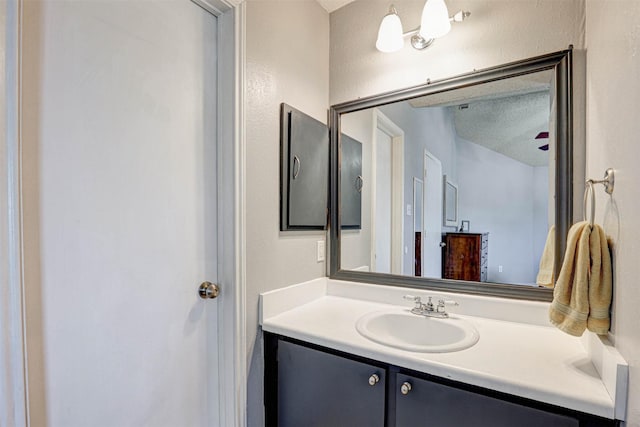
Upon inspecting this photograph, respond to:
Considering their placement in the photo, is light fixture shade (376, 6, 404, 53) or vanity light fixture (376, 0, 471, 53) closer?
vanity light fixture (376, 0, 471, 53)

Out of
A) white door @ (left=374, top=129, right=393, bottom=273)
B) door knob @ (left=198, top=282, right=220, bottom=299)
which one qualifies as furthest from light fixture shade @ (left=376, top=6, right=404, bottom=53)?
door knob @ (left=198, top=282, right=220, bottom=299)

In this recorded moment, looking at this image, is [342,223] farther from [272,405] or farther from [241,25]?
[241,25]

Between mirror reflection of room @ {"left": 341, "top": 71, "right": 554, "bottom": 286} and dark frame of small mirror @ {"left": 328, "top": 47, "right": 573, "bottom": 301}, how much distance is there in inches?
1.2

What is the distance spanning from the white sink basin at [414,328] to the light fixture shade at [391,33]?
1.23 m

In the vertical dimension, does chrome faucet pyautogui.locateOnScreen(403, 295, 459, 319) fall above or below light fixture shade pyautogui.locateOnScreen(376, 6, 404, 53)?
below

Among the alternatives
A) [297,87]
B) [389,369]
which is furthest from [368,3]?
[389,369]

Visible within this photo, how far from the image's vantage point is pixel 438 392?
931 millimetres

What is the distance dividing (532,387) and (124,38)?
149 centimetres

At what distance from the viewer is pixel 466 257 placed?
4.57 feet

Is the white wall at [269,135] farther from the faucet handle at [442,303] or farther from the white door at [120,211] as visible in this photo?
the faucet handle at [442,303]

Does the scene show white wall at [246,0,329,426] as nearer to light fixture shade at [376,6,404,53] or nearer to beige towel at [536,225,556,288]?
light fixture shade at [376,6,404,53]

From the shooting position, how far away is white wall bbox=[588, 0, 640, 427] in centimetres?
66

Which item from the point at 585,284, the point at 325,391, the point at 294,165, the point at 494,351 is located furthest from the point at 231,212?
the point at 585,284

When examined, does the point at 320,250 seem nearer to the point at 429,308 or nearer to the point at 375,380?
the point at 429,308
